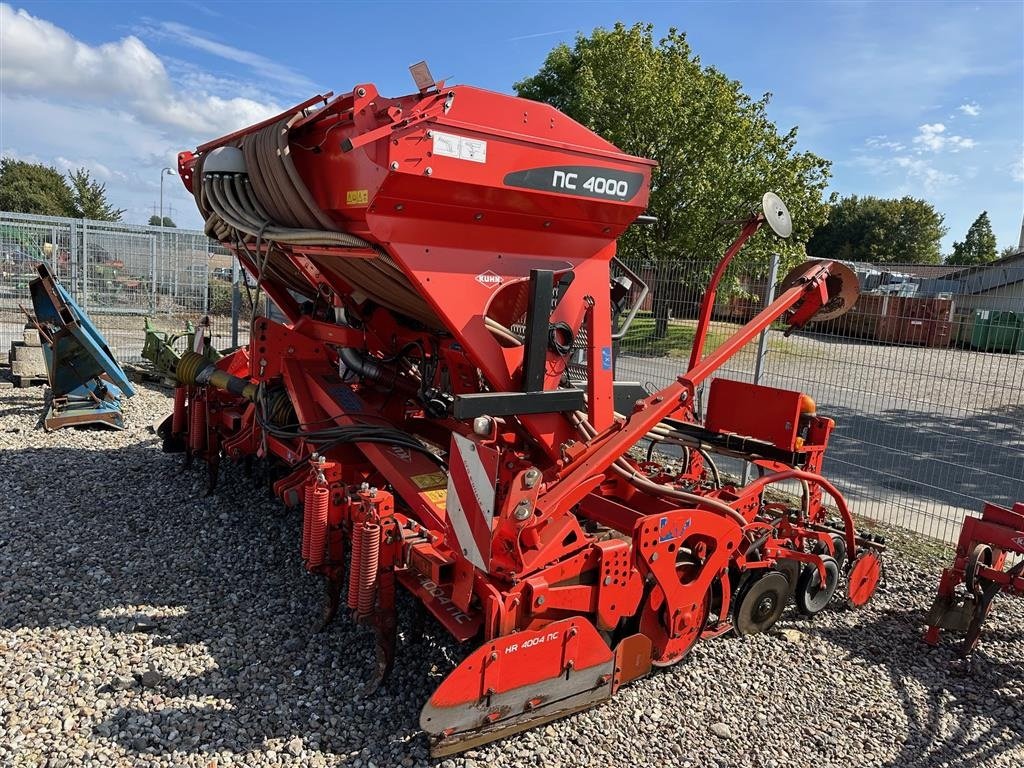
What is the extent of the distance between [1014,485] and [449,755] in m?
7.53

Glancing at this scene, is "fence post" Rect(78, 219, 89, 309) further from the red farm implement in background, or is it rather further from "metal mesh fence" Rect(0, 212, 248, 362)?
the red farm implement in background

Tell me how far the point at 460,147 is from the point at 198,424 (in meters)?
3.39

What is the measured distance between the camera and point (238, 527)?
478cm

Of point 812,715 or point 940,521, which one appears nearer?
point 812,715

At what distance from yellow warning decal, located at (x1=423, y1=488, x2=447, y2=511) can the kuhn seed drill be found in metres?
0.03

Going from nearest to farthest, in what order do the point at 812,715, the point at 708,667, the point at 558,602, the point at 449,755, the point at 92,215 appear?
the point at 449,755, the point at 558,602, the point at 812,715, the point at 708,667, the point at 92,215

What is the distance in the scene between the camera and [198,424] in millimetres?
5344

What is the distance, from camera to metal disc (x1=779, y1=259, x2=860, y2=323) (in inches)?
160

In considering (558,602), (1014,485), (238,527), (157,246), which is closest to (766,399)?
(558,602)

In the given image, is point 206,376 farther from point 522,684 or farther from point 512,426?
point 522,684

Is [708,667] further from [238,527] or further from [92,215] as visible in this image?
[92,215]

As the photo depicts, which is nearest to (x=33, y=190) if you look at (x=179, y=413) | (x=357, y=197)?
(x=179, y=413)

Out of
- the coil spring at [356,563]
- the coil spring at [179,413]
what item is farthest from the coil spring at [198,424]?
the coil spring at [356,563]

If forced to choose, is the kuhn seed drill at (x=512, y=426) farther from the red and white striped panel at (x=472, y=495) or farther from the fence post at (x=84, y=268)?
the fence post at (x=84, y=268)
